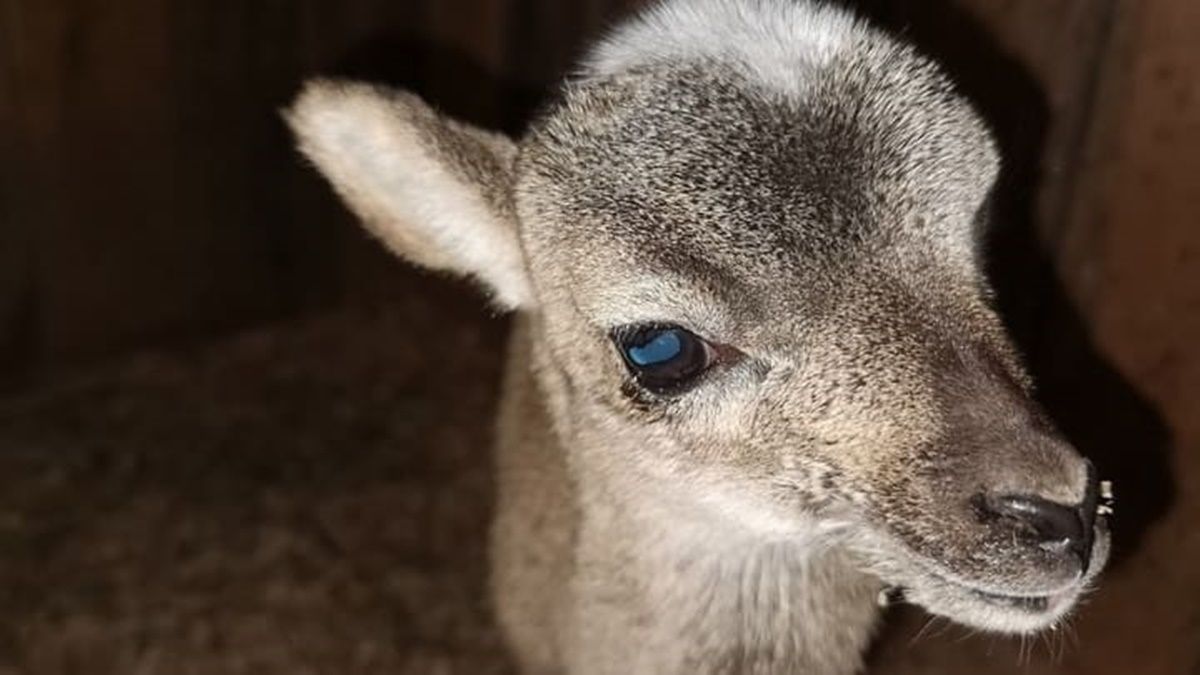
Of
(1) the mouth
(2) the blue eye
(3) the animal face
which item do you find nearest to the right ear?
(3) the animal face

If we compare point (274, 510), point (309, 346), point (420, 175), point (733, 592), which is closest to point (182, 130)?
point (309, 346)

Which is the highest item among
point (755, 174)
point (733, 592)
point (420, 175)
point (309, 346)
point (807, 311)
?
point (309, 346)

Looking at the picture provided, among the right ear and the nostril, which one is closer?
the nostril

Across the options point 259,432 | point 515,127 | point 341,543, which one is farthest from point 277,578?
point 515,127

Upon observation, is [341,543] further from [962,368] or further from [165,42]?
[962,368]

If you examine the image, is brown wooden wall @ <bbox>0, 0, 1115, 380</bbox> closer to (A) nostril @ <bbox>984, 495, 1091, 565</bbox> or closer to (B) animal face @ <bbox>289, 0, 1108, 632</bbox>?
(B) animal face @ <bbox>289, 0, 1108, 632</bbox>

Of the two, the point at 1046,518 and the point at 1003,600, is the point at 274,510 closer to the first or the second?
the point at 1003,600
